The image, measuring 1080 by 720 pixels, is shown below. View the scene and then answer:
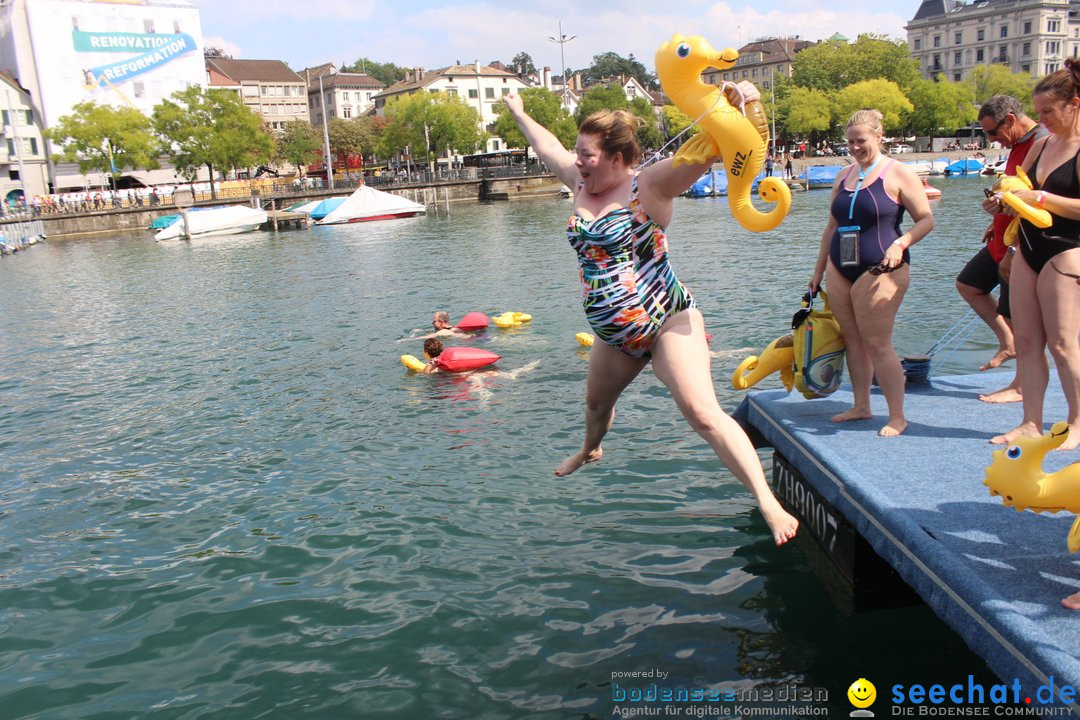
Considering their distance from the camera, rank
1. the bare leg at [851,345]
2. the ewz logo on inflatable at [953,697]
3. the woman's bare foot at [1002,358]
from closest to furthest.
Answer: the ewz logo on inflatable at [953,697] < the bare leg at [851,345] < the woman's bare foot at [1002,358]

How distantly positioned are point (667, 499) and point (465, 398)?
4.70 meters

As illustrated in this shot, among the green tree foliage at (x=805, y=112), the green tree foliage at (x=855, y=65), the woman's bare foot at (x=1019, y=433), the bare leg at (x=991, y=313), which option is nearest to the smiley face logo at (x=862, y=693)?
the woman's bare foot at (x=1019, y=433)

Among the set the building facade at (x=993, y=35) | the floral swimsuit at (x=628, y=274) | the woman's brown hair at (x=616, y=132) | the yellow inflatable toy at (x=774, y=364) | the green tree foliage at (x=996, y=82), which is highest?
the building facade at (x=993, y=35)

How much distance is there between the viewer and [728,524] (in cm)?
750

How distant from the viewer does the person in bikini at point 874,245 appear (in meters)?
6.15

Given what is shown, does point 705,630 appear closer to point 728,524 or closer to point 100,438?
point 728,524

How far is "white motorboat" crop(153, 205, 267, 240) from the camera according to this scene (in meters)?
53.9

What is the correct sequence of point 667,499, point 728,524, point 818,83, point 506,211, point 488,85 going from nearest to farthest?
1. point 728,524
2. point 667,499
3. point 506,211
4. point 818,83
5. point 488,85

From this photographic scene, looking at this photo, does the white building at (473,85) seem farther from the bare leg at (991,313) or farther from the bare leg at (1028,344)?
the bare leg at (1028,344)

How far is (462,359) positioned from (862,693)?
9.15m

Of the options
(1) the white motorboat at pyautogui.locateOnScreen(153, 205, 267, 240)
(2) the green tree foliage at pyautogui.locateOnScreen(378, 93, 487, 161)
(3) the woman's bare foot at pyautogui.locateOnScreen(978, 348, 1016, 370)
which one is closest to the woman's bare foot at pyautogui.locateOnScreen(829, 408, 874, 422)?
(3) the woman's bare foot at pyautogui.locateOnScreen(978, 348, 1016, 370)

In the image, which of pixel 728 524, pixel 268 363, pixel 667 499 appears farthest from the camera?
pixel 268 363

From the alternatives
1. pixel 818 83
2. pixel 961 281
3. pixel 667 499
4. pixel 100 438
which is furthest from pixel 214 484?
pixel 818 83

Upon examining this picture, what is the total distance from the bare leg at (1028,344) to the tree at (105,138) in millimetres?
82717
